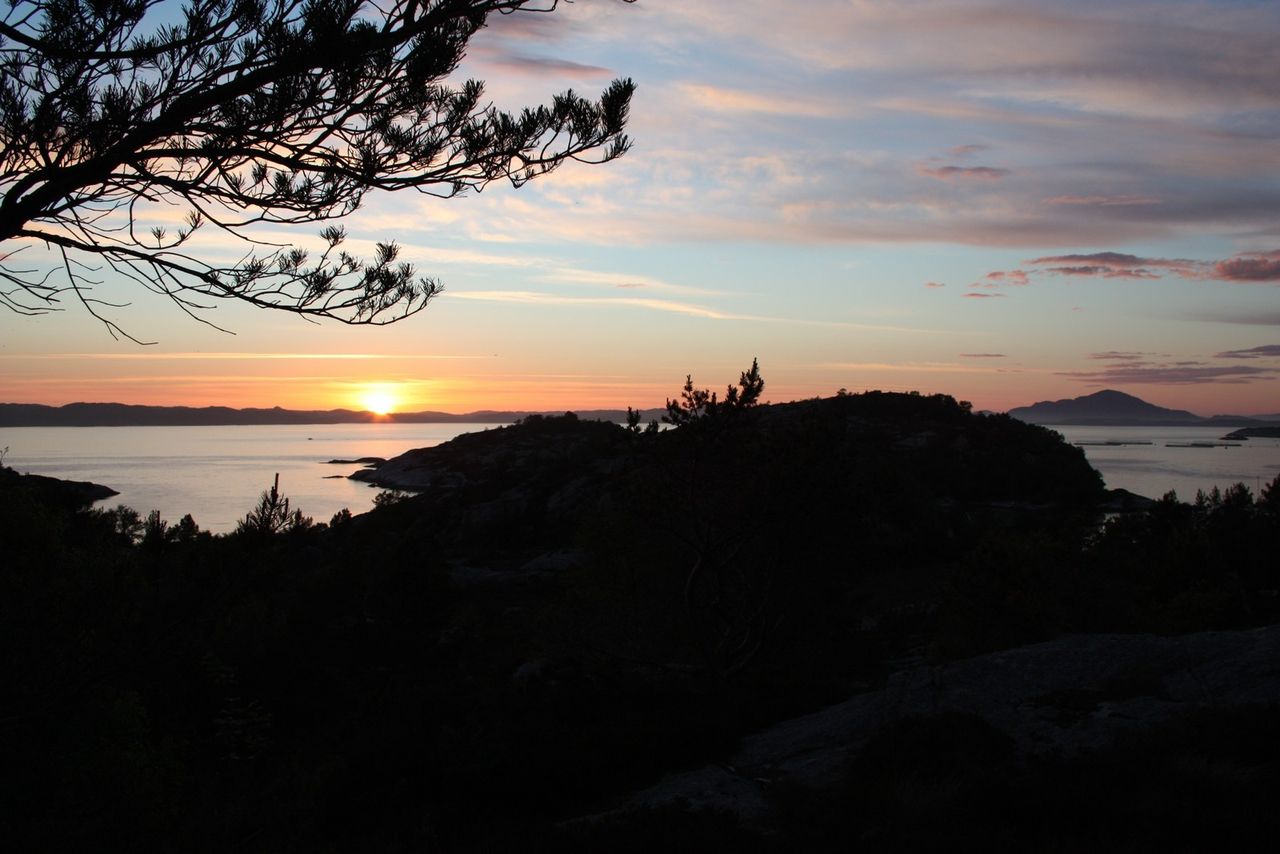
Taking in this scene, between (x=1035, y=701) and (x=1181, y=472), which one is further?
(x=1181, y=472)

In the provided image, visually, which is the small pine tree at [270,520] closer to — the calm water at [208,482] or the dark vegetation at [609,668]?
the dark vegetation at [609,668]

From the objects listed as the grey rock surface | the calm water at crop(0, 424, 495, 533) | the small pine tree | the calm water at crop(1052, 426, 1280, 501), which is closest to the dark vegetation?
the small pine tree

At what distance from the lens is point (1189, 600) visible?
52.7 feet

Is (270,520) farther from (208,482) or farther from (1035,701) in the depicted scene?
(208,482)

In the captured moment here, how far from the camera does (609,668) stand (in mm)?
13078

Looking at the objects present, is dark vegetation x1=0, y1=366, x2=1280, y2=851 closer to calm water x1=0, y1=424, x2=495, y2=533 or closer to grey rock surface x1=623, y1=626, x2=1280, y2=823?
grey rock surface x1=623, y1=626, x2=1280, y2=823

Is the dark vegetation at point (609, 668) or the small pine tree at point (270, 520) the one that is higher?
the small pine tree at point (270, 520)

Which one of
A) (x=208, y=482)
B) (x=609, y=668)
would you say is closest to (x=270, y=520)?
(x=609, y=668)

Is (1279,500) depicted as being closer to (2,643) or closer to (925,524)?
(925,524)

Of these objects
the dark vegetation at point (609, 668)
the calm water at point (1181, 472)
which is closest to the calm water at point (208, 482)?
the dark vegetation at point (609, 668)

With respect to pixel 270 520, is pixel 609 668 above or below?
below

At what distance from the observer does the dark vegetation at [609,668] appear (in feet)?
20.2

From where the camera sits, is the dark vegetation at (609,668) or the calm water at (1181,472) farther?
the calm water at (1181,472)

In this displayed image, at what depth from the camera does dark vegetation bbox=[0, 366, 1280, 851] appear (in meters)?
6.17
